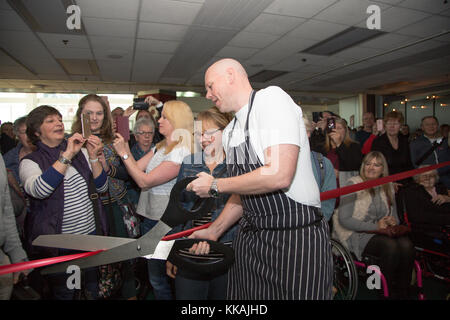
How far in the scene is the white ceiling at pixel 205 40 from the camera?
3980 mm

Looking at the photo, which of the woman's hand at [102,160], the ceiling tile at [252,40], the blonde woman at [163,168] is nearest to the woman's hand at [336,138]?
the blonde woman at [163,168]

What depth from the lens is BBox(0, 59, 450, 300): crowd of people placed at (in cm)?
105

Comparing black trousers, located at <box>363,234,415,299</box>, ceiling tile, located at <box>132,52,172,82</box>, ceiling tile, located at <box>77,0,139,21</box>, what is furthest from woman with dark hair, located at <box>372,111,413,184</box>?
ceiling tile, located at <box>132,52,172,82</box>

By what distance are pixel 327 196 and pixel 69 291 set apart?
1.51m

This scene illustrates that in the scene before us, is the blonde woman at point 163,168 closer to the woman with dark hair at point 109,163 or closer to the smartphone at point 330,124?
the woman with dark hair at point 109,163

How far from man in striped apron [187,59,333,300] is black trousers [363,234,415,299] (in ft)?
4.66

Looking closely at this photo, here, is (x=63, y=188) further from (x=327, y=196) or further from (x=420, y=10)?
(x=420, y=10)

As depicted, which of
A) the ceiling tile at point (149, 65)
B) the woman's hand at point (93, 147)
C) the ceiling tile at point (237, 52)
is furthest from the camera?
the ceiling tile at point (149, 65)

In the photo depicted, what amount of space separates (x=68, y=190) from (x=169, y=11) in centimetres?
333

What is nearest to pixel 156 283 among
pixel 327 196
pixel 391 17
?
pixel 327 196

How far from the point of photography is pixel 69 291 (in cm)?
158

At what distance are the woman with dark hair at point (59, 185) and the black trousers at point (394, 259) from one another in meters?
2.01

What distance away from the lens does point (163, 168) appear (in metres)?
1.70

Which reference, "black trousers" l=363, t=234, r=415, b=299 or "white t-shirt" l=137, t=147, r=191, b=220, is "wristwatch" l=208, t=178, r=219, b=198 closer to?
"white t-shirt" l=137, t=147, r=191, b=220
